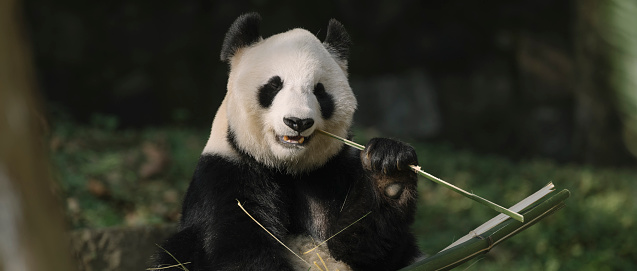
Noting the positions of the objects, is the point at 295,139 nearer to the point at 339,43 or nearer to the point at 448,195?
the point at 339,43

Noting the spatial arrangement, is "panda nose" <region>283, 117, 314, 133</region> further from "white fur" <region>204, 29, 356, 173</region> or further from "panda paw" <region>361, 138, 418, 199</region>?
"panda paw" <region>361, 138, 418, 199</region>

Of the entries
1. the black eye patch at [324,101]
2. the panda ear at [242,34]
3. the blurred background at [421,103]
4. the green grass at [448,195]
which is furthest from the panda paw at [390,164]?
the blurred background at [421,103]

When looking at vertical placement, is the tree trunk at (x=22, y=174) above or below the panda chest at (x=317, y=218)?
above

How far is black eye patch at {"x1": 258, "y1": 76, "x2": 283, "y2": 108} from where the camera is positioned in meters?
3.16

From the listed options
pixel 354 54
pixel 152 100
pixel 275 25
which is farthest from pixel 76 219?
pixel 354 54

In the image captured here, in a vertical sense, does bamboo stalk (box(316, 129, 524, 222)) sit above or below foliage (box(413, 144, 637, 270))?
above

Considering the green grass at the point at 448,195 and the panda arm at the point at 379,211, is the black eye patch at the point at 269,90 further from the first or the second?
the green grass at the point at 448,195

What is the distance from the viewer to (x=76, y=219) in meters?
5.76

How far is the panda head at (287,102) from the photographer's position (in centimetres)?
305

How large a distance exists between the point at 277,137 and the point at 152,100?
867cm

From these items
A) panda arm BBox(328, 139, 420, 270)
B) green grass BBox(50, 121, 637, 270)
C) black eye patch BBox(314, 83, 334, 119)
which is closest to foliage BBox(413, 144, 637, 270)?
green grass BBox(50, 121, 637, 270)

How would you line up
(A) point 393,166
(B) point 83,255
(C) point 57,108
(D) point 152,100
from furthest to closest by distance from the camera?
(D) point 152,100
(C) point 57,108
(B) point 83,255
(A) point 393,166

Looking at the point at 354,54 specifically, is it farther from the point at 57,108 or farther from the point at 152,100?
the point at 57,108

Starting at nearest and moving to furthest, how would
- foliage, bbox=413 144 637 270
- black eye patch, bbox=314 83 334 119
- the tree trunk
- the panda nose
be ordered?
the tree trunk → the panda nose → black eye patch, bbox=314 83 334 119 → foliage, bbox=413 144 637 270
